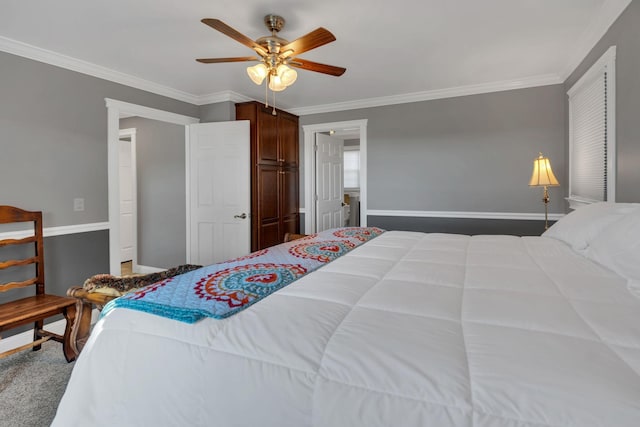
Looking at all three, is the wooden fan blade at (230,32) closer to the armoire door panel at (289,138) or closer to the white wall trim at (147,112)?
the white wall trim at (147,112)

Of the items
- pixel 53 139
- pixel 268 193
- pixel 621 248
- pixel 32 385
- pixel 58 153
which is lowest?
pixel 32 385

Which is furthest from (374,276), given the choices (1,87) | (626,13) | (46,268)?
(1,87)

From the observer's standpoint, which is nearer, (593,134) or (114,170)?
(593,134)

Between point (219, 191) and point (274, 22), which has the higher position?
point (274, 22)

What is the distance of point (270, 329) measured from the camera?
975 mm

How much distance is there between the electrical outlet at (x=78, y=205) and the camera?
10.1 ft

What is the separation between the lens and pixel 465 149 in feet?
12.9

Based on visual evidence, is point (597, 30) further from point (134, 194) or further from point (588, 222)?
point (134, 194)

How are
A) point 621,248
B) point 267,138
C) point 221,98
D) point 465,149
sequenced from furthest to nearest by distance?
1. point 267,138
2. point 221,98
3. point 465,149
4. point 621,248

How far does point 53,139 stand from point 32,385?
1.94 metres

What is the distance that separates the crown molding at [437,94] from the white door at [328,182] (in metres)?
0.44

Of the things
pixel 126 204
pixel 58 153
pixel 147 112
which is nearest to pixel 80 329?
pixel 58 153

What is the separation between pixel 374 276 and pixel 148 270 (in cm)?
442

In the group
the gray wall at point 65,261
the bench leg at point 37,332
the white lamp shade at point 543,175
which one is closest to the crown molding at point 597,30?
the white lamp shade at point 543,175
